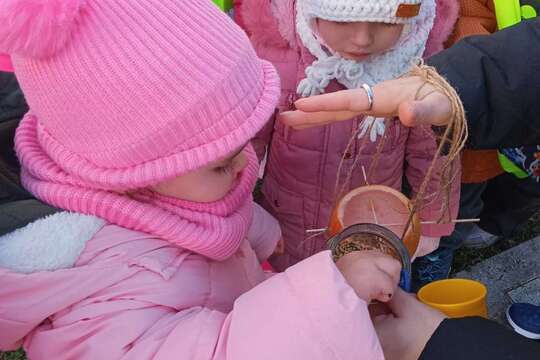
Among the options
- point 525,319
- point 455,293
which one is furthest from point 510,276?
point 455,293

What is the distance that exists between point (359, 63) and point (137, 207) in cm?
80

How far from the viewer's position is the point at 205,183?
1085 mm

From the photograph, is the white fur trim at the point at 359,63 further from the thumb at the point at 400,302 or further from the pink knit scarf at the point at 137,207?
the thumb at the point at 400,302

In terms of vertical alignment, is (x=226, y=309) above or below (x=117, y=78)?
below

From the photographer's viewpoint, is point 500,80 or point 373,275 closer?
point 373,275

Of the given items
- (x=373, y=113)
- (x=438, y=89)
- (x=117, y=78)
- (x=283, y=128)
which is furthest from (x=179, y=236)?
(x=283, y=128)

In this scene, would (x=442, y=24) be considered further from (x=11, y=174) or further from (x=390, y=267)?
(x=11, y=174)

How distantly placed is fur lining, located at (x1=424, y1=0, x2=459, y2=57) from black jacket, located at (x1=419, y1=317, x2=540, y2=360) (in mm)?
885

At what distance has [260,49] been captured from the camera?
5.59 ft

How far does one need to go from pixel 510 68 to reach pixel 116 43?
80 centimetres

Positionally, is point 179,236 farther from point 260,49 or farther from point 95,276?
point 260,49

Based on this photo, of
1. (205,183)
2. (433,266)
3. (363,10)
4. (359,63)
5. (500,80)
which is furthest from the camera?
(433,266)

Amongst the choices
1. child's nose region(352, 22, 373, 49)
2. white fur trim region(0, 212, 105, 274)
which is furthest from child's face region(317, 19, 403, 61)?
white fur trim region(0, 212, 105, 274)

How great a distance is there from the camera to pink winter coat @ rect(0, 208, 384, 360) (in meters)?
0.92
